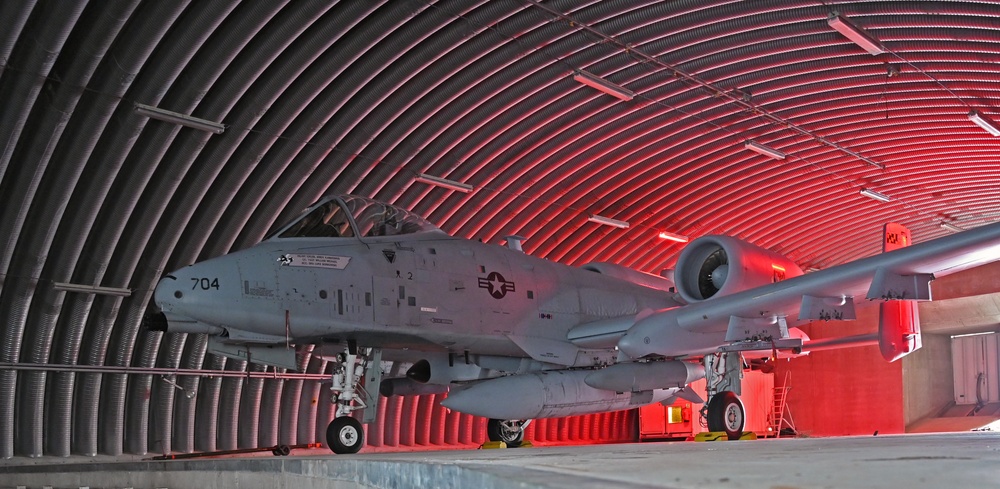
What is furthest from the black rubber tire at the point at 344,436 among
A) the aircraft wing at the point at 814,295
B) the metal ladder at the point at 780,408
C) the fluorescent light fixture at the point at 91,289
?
the metal ladder at the point at 780,408

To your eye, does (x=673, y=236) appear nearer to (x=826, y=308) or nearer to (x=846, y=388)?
(x=846, y=388)

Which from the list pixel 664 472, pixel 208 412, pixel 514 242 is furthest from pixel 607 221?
pixel 664 472

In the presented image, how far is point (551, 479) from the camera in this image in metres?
2.28

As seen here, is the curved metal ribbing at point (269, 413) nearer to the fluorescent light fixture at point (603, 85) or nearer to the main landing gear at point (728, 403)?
the fluorescent light fixture at point (603, 85)

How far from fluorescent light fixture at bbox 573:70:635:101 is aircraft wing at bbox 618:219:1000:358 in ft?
14.4

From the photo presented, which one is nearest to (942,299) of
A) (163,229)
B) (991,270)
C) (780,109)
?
(991,270)

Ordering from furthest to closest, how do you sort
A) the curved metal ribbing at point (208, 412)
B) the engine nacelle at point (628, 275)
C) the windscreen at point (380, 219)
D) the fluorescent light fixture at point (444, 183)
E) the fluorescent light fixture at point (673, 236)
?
the fluorescent light fixture at point (673, 236) → the fluorescent light fixture at point (444, 183) → the curved metal ribbing at point (208, 412) → the engine nacelle at point (628, 275) → the windscreen at point (380, 219)

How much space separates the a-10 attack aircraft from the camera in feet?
30.6

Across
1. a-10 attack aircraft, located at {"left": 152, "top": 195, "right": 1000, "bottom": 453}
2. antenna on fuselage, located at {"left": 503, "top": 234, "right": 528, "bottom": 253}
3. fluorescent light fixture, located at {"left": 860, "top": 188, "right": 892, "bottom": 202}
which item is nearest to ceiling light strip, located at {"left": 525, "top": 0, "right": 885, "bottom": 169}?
fluorescent light fixture, located at {"left": 860, "top": 188, "right": 892, "bottom": 202}

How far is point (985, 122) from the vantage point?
16.1 meters

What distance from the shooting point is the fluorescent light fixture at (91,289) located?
40.9ft

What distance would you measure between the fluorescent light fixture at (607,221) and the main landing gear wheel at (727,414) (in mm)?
8119

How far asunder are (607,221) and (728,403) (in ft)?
27.9

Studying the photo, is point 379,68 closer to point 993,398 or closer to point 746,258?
point 746,258
